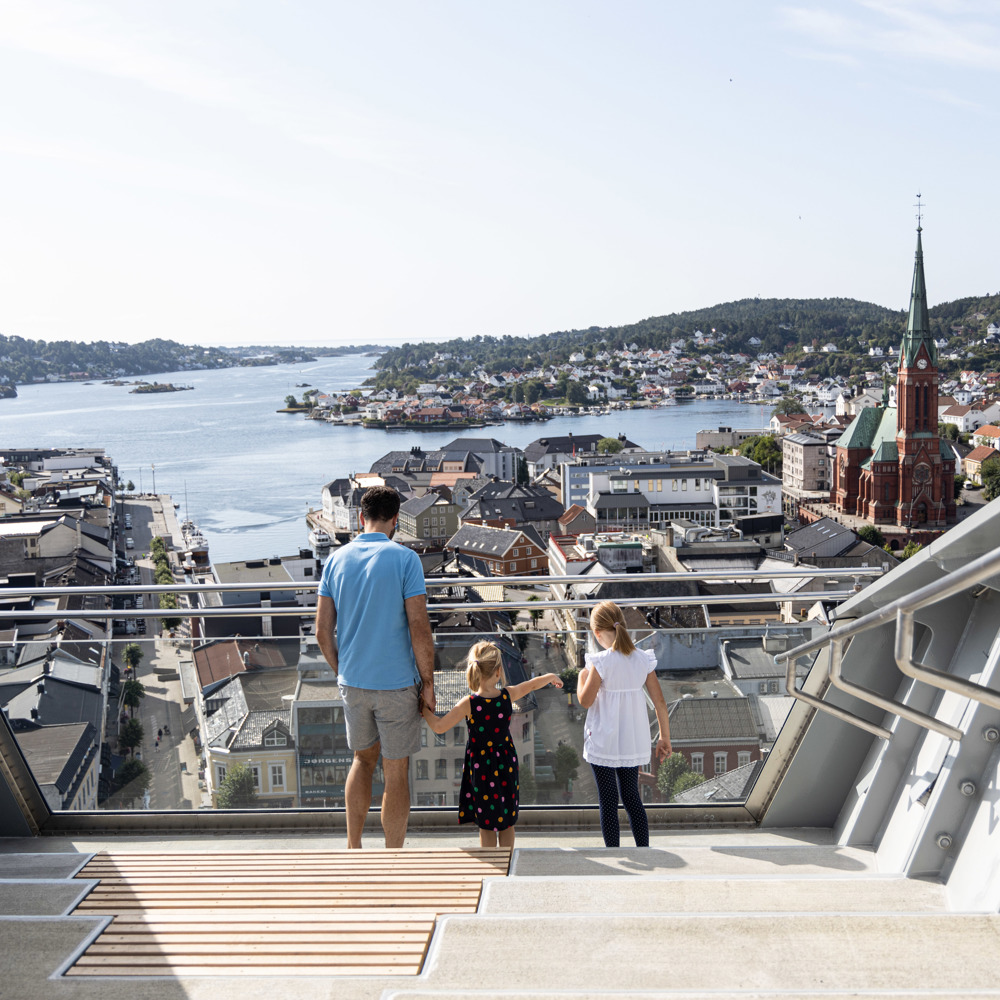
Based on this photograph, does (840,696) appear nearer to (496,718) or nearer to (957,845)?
(957,845)

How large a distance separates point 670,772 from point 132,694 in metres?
1.14

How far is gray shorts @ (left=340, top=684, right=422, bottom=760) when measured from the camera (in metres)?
1.94

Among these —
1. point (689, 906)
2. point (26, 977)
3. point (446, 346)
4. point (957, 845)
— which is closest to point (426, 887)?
point (689, 906)

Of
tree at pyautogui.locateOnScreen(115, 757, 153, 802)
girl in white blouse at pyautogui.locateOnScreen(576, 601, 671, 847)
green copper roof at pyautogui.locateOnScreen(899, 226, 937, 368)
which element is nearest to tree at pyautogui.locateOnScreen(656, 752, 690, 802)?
girl in white blouse at pyautogui.locateOnScreen(576, 601, 671, 847)

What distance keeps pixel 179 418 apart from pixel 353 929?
9325 centimetres

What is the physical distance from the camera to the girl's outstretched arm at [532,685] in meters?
2.10

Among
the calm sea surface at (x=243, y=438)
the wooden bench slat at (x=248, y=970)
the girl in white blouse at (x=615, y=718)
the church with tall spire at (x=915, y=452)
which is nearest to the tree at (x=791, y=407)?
the calm sea surface at (x=243, y=438)

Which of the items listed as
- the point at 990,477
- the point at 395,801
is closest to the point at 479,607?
the point at 395,801

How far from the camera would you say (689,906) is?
1.48 metres

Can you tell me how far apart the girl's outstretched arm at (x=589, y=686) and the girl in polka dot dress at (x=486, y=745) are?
0.48ft

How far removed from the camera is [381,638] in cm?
188

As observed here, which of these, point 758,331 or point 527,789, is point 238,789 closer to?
point 527,789

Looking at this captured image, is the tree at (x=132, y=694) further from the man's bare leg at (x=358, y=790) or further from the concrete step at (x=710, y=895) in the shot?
the concrete step at (x=710, y=895)

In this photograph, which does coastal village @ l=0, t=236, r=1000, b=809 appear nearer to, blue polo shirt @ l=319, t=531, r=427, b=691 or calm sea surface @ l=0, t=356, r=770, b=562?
blue polo shirt @ l=319, t=531, r=427, b=691
